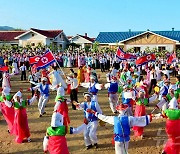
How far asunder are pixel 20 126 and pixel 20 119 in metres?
0.20

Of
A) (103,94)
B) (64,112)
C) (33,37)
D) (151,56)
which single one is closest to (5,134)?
(64,112)

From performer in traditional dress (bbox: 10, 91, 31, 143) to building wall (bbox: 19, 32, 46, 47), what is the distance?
115 ft

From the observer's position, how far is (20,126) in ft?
29.3

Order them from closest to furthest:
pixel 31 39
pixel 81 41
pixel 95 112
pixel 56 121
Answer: pixel 56 121 < pixel 95 112 < pixel 31 39 < pixel 81 41

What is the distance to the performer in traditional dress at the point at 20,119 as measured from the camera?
886 cm

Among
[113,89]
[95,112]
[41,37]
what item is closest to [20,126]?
[95,112]

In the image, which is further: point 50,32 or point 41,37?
point 50,32

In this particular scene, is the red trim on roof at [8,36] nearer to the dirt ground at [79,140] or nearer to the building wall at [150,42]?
the building wall at [150,42]

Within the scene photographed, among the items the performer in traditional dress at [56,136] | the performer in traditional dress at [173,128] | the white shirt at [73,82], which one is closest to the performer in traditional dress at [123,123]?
the performer in traditional dress at [173,128]

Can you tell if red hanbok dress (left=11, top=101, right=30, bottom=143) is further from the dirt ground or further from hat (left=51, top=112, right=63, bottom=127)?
hat (left=51, top=112, right=63, bottom=127)

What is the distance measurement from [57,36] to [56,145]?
1581 inches

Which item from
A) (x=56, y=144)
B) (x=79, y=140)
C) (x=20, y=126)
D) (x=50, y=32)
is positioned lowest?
(x=79, y=140)

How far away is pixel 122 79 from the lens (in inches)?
559

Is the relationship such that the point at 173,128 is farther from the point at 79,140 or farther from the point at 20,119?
the point at 20,119
